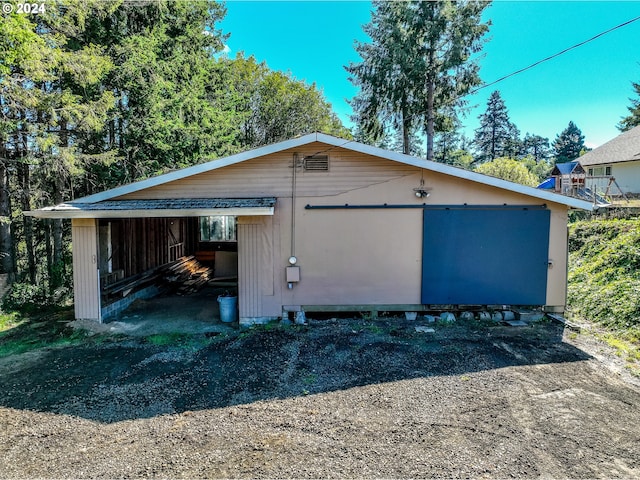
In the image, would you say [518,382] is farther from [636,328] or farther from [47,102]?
[47,102]

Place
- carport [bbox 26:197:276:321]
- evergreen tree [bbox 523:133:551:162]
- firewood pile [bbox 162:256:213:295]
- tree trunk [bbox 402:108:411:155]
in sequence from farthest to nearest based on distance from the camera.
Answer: evergreen tree [bbox 523:133:551:162], tree trunk [bbox 402:108:411:155], firewood pile [bbox 162:256:213:295], carport [bbox 26:197:276:321]

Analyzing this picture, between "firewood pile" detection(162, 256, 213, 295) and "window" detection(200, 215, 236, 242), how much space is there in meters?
1.54

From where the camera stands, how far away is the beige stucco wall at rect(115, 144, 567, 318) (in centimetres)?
727

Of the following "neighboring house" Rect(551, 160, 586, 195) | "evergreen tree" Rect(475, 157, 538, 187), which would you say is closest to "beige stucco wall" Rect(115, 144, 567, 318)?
"neighboring house" Rect(551, 160, 586, 195)

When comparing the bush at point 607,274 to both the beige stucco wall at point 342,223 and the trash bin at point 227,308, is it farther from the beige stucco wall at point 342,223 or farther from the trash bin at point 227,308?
the trash bin at point 227,308

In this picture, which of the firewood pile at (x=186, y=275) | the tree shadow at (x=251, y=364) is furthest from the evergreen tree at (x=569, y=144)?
the tree shadow at (x=251, y=364)

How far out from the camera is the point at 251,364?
5387 millimetres

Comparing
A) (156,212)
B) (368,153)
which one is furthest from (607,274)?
(156,212)

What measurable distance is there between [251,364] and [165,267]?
715 centimetres

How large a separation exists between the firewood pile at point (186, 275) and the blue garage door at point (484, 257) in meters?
7.19

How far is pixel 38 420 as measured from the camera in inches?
154

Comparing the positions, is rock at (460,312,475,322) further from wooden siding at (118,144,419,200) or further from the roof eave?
the roof eave

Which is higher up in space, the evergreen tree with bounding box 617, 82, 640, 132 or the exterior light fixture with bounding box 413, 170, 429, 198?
the evergreen tree with bounding box 617, 82, 640, 132

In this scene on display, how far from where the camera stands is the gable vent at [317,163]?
7.24 meters
